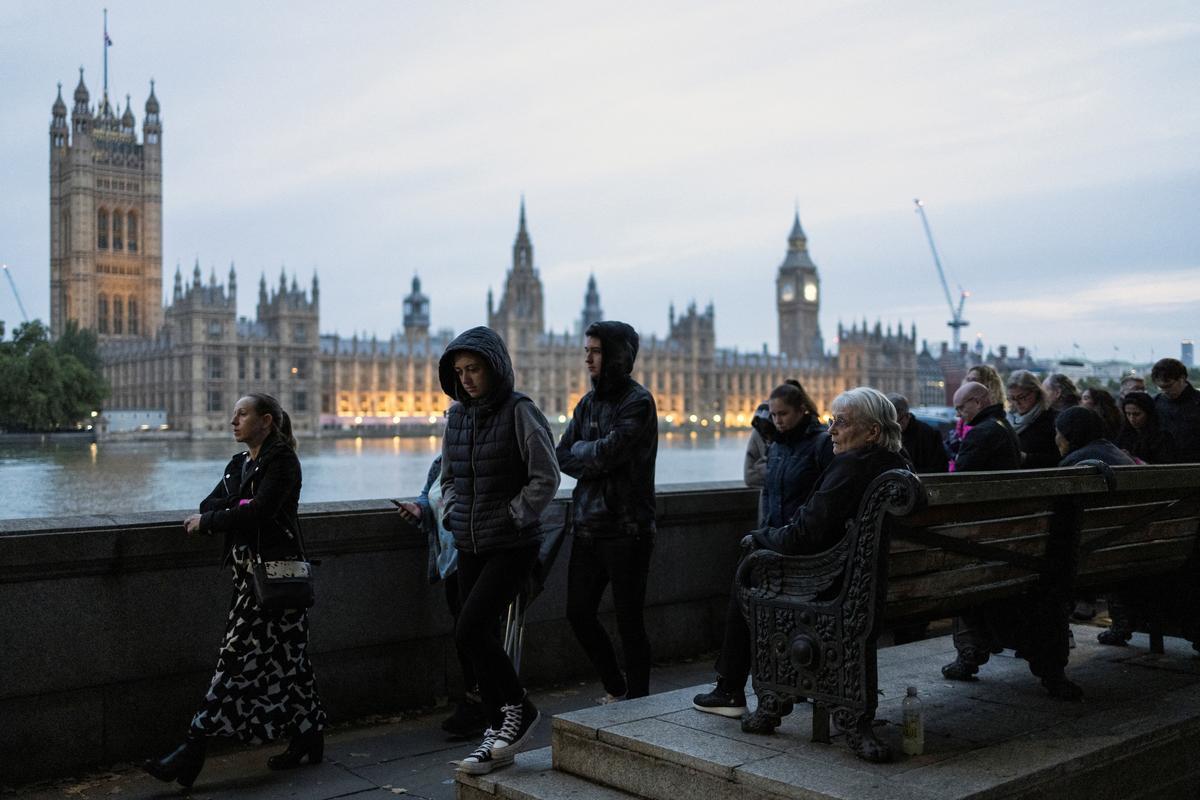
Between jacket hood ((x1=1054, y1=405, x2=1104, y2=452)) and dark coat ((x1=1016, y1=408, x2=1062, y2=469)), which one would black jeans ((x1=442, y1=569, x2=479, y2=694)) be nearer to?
jacket hood ((x1=1054, y1=405, x2=1104, y2=452))

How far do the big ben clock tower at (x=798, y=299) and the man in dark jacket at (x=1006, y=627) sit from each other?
15159 centimetres

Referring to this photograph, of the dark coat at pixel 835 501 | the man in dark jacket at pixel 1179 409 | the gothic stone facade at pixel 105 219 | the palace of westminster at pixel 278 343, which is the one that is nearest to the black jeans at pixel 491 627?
the dark coat at pixel 835 501

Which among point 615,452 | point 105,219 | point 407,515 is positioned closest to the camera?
point 615,452

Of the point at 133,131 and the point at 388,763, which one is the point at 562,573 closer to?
the point at 388,763

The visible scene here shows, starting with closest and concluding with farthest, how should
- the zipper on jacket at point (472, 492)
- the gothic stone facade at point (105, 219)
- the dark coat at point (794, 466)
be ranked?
the zipper on jacket at point (472, 492)
the dark coat at point (794, 466)
the gothic stone facade at point (105, 219)

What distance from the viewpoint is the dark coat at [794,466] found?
15.7 ft

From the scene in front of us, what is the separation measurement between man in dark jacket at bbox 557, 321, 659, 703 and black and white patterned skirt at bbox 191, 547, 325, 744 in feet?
3.64

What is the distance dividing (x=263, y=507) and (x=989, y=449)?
3.15 m

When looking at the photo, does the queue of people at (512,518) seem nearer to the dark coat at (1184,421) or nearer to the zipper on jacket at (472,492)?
the zipper on jacket at (472,492)

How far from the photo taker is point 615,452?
188 inches

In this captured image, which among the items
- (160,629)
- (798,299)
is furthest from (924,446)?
(798,299)

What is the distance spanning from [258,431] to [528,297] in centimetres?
11312

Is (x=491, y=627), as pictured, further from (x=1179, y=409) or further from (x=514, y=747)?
(x=1179, y=409)

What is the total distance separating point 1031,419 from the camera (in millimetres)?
6391
